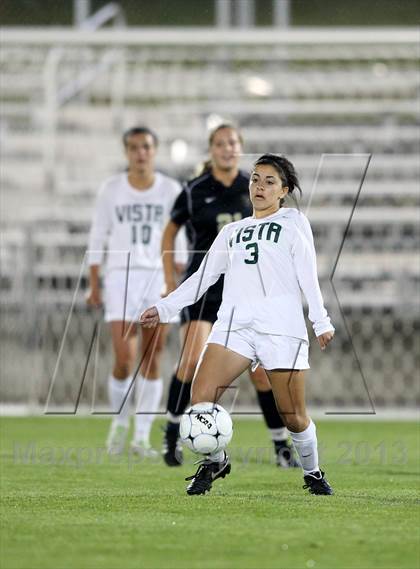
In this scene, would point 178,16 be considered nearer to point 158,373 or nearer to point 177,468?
point 158,373

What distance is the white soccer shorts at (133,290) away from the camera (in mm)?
8305

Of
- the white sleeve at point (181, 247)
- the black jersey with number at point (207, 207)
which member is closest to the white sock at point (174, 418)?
the black jersey with number at point (207, 207)

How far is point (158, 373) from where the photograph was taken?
8453mm

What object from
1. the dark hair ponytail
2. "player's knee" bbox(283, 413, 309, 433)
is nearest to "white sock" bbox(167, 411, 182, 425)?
"player's knee" bbox(283, 413, 309, 433)

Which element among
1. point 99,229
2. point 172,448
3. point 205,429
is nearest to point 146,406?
point 172,448

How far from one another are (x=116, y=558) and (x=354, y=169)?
11.2 m

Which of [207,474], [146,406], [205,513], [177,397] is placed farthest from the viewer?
[146,406]

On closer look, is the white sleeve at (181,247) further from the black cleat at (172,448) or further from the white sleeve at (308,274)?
the white sleeve at (308,274)

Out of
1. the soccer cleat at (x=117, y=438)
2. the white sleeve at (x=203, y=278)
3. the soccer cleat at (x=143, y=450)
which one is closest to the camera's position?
the white sleeve at (x=203, y=278)

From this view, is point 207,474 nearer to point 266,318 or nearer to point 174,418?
point 266,318

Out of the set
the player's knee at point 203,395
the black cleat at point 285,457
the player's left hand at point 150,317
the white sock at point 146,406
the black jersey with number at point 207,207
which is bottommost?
the black cleat at point 285,457

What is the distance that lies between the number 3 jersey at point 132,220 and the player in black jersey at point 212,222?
2.60 ft

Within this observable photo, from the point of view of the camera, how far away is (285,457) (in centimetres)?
735

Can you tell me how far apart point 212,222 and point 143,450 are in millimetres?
1605
